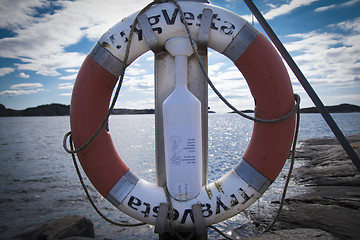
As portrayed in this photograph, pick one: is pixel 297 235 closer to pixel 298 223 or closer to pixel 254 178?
pixel 254 178

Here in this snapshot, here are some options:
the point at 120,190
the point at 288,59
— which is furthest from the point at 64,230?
the point at 288,59

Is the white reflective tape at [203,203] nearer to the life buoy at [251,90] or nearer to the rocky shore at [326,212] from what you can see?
the life buoy at [251,90]

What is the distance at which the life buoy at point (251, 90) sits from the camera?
152 centimetres

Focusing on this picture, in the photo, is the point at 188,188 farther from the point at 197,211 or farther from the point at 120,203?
the point at 120,203

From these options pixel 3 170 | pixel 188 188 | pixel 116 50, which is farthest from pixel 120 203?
pixel 3 170

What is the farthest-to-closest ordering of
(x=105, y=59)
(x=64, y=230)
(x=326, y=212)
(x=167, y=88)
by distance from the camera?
(x=326, y=212) → (x=64, y=230) → (x=167, y=88) → (x=105, y=59)

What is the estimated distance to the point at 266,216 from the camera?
8.93ft

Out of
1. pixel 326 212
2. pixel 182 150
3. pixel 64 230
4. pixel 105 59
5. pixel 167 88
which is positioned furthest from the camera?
pixel 326 212

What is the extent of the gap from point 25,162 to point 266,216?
21.8 ft

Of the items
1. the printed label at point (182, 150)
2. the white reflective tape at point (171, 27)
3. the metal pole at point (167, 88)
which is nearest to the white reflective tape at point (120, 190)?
the metal pole at point (167, 88)

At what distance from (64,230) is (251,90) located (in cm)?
194

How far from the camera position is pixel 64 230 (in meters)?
2.21

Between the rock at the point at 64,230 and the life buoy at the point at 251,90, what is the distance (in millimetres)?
953

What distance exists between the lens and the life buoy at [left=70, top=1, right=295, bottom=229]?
4.97 ft
